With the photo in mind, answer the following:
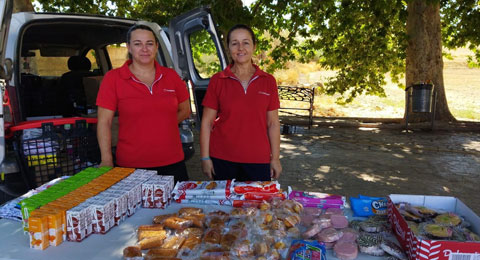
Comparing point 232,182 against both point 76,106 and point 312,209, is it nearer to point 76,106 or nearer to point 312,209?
point 312,209

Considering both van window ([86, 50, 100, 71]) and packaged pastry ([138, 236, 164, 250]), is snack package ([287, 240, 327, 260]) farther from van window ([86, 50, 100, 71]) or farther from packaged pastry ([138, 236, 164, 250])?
van window ([86, 50, 100, 71])

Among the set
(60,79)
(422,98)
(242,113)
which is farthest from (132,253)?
(422,98)

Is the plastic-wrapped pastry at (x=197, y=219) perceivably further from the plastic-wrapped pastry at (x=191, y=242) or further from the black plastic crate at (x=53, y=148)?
the black plastic crate at (x=53, y=148)

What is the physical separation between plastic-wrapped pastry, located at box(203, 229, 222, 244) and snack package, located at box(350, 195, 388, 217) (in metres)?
0.79

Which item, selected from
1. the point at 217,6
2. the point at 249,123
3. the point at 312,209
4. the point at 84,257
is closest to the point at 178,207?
the point at 84,257

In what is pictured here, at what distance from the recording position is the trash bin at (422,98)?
10.1 m

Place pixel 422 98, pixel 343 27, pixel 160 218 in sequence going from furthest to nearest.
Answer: pixel 343 27 < pixel 422 98 < pixel 160 218

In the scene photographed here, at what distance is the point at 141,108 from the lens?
243 centimetres

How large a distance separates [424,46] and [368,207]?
429 inches

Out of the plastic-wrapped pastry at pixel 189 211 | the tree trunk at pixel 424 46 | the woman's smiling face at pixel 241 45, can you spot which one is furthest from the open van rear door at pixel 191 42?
the tree trunk at pixel 424 46

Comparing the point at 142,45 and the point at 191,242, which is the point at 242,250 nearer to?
the point at 191,242

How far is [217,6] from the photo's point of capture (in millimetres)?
7828

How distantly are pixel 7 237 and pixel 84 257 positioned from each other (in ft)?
1.50

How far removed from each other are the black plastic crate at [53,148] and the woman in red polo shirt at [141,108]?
498mm
